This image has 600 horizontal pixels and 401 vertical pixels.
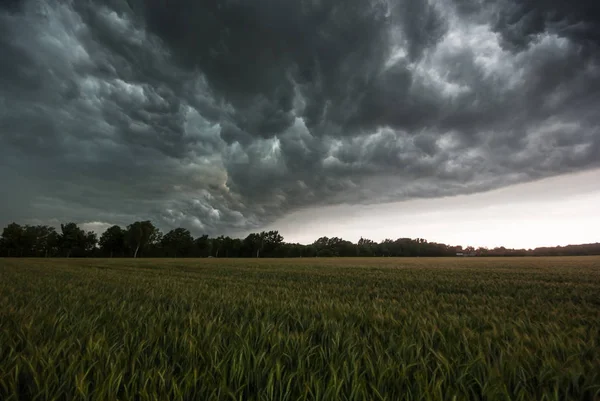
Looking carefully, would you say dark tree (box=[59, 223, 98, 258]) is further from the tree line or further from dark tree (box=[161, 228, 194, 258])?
dark tree (box=[161, 228, 194, 258])

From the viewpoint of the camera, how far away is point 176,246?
121500 mm

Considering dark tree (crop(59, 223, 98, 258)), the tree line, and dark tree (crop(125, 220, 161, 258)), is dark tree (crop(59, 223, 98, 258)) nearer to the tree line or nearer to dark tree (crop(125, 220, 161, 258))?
the tree line

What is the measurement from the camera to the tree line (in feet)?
341

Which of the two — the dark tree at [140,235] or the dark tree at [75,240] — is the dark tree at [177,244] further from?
the dark tree at [75,240]

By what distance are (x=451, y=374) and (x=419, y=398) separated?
2.17ft

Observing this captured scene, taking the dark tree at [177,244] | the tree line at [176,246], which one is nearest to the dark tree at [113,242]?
the tree line at [176,246]

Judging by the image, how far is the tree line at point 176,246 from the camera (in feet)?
341

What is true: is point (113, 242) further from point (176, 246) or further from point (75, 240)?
point (176, 246)

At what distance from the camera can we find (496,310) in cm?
497

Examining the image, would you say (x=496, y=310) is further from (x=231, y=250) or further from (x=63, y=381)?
(x=231, y=250)

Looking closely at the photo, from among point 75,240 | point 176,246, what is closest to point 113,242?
point 75,240

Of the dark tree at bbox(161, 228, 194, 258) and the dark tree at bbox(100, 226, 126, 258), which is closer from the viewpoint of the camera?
the dark tree at bbox(100, 226, 126, 258)

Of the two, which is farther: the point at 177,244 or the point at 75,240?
the point at 177,244

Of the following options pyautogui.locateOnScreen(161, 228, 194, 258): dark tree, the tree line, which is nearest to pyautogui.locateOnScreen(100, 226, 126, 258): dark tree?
the tree line
